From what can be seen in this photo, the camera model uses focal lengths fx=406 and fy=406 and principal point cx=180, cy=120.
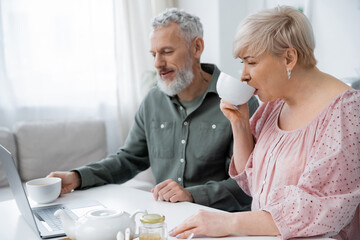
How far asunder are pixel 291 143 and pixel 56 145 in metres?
2.11

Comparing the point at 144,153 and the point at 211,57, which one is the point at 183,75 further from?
the point at 211,57

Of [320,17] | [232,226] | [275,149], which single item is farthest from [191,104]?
[320,17]

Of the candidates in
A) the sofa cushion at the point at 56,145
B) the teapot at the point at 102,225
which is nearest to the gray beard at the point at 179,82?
the teapot at the point at 102,225

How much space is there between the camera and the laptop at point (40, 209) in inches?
42.3

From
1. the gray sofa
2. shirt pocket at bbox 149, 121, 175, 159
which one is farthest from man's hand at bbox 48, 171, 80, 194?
the gray sofa

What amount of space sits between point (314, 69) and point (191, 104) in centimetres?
78

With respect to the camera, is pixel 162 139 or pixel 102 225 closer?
pixel 102 225

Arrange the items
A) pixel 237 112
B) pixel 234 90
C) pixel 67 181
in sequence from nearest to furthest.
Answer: pixel 234 90
pixel 237 112
pixel 67 181

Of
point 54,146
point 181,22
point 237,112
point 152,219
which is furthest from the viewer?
point 54,146

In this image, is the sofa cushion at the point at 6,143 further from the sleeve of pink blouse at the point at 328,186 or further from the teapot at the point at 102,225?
the sleeve of pink blouse at the point at 328,186

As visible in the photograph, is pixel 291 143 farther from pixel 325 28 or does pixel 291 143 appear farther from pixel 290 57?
pixel 325 28

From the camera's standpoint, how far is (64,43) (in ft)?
10.6

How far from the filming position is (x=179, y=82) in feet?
6.07

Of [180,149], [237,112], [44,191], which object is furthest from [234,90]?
[44,191]
